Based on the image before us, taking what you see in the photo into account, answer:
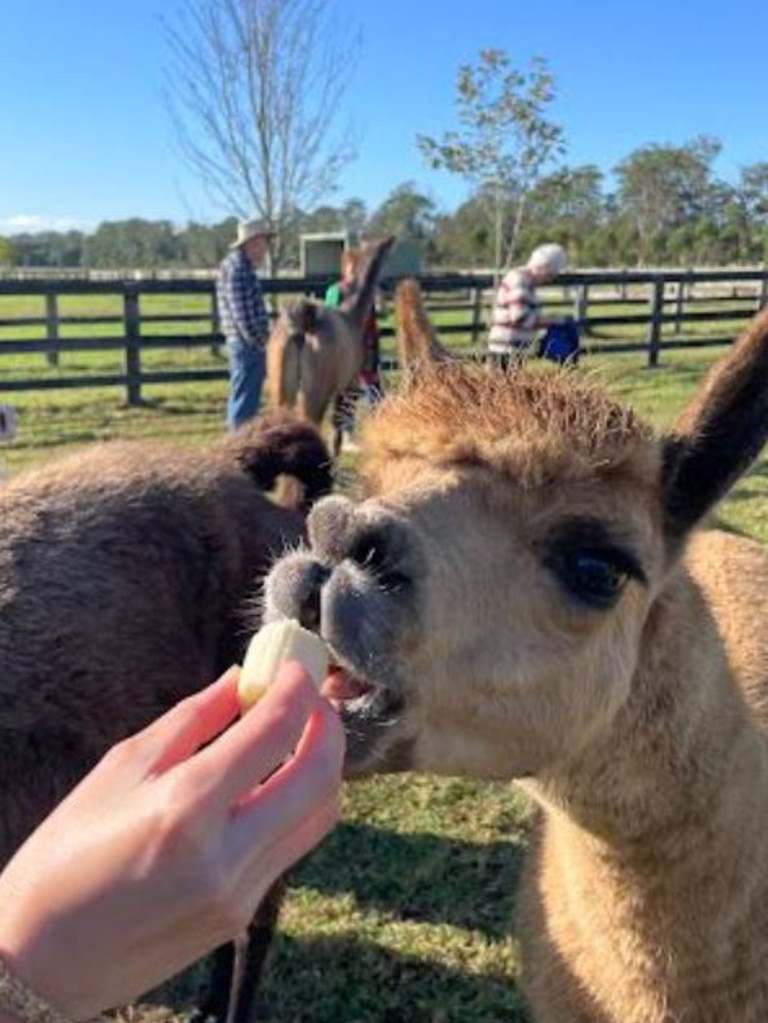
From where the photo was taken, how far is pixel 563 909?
270cm

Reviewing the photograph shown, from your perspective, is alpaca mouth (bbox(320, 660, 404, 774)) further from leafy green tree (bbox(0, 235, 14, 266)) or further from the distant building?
leafy green tree (bbox(0, 235, 14, 266))

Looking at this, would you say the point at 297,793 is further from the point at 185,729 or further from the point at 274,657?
the point at 274,657

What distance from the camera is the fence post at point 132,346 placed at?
628 inches

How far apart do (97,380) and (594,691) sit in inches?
567

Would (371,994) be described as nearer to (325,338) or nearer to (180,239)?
(325,338)

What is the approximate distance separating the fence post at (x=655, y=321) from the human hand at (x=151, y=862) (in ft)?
65.2

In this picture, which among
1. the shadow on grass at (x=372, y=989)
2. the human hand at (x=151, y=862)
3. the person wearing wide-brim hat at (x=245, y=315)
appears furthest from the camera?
the person wearing wide-brim hat at (x=245, y=315)

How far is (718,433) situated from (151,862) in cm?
154

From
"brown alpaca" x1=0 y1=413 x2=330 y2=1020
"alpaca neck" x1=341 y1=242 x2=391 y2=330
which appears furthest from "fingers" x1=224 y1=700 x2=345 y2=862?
"alpaca neck" x1=341 y1=242 x2=391 y2=330

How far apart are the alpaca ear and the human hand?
1.32m

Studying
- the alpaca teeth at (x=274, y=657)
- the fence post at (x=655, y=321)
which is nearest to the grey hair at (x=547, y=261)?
the alpaca teeth at (x=274, y=657)

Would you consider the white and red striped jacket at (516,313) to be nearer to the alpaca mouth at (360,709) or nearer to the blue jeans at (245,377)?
the blue jeans at (245,377)

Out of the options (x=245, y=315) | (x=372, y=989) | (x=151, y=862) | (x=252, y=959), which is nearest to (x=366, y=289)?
(x=245, y=315)

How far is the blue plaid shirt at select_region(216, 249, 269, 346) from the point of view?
1070 cm
